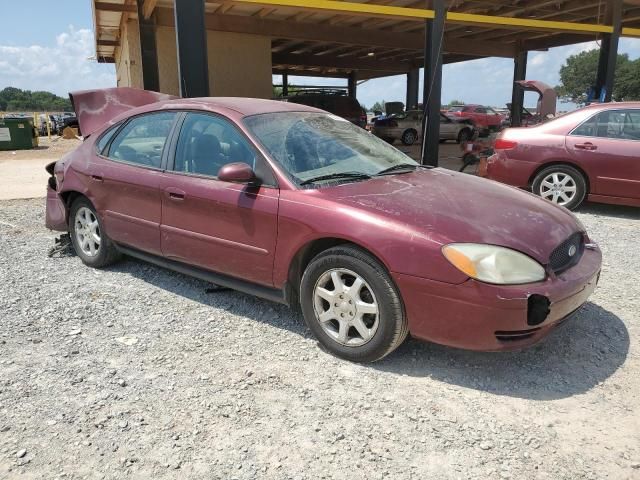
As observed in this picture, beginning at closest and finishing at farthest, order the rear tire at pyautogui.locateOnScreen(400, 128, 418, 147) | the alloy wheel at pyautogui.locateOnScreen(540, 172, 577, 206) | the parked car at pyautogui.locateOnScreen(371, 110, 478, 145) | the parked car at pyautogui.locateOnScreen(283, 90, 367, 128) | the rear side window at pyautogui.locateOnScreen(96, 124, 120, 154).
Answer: the rear side window at pyautogui.locateOnScreen(96, 124, 120, 154)
the alloy wheel at pyautogui.locateOnScreen(540, 172, 577, 206)
the parked car at pyautogui.locateOnScreen(283, 90, 367, 128)
the parked car at pyautogui.locateOnScreen(371, 110, 478, 145)
the rear tire at pyautogui.locateOnScreen(400, 128, 418, 147)

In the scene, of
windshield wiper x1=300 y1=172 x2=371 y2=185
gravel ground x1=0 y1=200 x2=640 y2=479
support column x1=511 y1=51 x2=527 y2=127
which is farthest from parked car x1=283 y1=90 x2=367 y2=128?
gravel ground x1=0 y1=200 x2=640 y2=479

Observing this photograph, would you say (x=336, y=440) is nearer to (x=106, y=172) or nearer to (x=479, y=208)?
(x=479, y=208)

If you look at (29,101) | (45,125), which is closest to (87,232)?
(45,125)

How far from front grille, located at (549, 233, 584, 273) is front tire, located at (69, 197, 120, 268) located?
3.54 meters

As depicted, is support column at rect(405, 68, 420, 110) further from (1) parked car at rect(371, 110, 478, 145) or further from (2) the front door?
(2) the front door

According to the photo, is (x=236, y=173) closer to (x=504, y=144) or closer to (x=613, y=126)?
(x=504, y=144)

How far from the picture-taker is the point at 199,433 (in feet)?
8.05

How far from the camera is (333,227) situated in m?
3.01

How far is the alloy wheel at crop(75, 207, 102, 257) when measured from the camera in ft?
15.3

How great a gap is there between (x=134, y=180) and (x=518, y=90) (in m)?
19.6

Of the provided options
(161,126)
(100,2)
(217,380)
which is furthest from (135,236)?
(100,2)

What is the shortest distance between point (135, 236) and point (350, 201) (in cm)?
203

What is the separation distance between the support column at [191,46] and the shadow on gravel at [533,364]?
5438 millimetres

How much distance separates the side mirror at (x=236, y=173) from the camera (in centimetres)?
326
